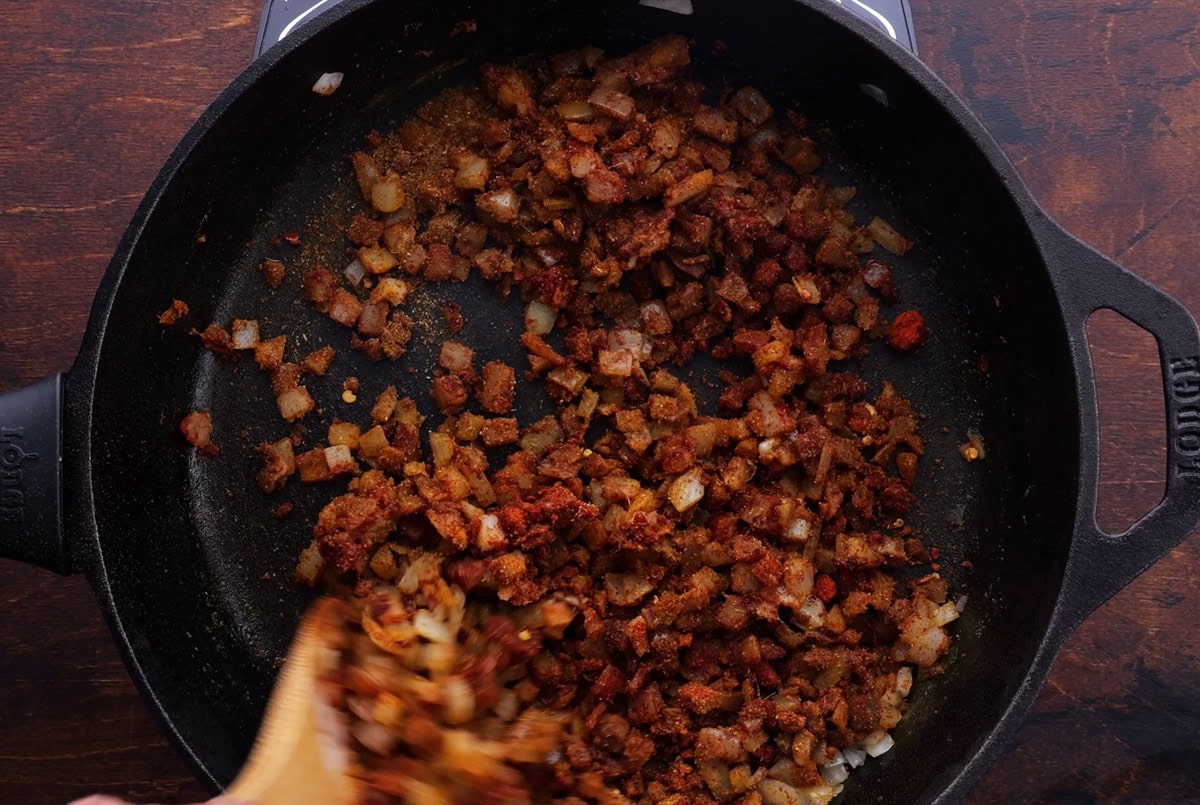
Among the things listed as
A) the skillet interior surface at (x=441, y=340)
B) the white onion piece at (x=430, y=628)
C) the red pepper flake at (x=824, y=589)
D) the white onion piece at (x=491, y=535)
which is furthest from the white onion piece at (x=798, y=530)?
the white onion piece at (x=430, y=628)

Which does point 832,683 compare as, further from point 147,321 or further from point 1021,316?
point 147,321

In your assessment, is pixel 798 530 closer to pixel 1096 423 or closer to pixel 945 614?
pixel 945 614

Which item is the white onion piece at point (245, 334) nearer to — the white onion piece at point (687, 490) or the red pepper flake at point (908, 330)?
the white onion piece at point (687, 490)

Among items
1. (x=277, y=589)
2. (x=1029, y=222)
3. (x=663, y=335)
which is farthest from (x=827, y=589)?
(x=277, y=589)

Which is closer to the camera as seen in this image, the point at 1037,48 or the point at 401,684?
the point at 401,684

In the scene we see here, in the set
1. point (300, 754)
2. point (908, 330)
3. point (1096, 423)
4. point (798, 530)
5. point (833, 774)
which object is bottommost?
point (833, 774)

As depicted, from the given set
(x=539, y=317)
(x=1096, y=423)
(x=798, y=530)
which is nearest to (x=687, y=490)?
(x=798, y=530)
